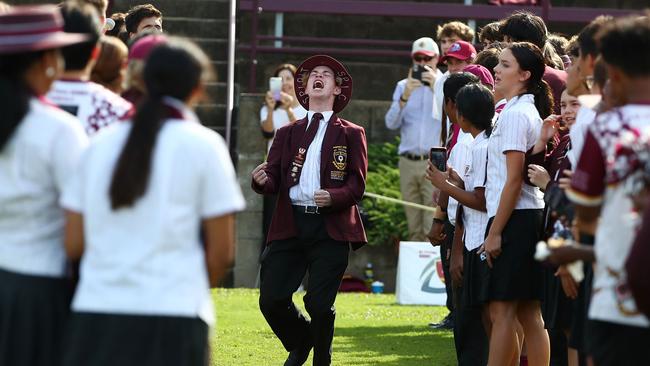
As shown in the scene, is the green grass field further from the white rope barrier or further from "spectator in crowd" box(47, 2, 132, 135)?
"spectator in crowd" box(47, 2, 132, 135)

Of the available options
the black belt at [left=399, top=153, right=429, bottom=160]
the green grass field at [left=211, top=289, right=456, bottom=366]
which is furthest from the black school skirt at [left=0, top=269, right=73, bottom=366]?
the black belt at [left=399, top=153, right=429, bottom=160]

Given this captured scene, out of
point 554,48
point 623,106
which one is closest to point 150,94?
point 623,106

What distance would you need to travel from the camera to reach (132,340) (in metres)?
4.95

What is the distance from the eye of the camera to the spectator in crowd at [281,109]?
51.7 feet

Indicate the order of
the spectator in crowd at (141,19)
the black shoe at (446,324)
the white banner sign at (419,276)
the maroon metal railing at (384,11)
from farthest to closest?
the maroon metal railing at (384,11) < the white banner sign at (419,276) < the black shoe at (446,324) < the spectator in crowd at (141,19)

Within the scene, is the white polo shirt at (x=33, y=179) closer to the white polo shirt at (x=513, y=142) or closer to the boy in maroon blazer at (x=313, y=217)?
the white polo shirt at (x=513, y=142)

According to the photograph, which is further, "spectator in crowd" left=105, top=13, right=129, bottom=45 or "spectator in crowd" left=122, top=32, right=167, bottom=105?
"spectator in crowd" left=105, top=13, right=129, bottom=45

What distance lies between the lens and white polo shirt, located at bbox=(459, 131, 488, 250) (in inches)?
332

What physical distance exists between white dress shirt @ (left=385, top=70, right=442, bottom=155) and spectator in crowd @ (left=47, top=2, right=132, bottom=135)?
9803 mm

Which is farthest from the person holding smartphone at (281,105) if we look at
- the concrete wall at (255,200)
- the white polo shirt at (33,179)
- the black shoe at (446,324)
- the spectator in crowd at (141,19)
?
the white polo shirt at (33,179)

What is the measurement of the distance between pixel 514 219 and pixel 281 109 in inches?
323

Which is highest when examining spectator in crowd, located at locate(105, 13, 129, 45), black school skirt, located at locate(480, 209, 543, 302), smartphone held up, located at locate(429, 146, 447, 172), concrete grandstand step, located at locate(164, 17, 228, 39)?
spectator in crowd, located at locate(105, 13, 129, 45)

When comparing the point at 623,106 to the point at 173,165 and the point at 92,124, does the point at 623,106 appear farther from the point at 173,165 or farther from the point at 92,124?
the point at 92,124

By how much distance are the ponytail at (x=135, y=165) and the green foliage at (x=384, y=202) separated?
39.3 ft
